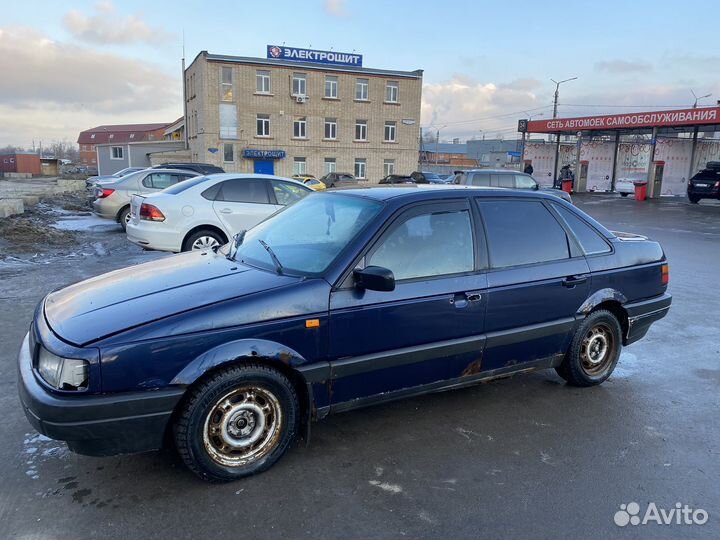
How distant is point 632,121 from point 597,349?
105 ft

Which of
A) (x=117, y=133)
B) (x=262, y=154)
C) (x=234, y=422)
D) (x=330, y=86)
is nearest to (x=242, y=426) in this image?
(x=234, y=422)

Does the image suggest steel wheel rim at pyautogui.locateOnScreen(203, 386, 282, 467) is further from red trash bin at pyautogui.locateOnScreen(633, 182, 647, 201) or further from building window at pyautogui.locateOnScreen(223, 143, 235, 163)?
building window at pyautogui.locateOnScreen(223, 143, 235, 163)

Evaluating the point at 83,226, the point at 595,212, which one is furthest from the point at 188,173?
the point at 595,212

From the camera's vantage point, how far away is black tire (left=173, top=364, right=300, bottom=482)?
285 cm

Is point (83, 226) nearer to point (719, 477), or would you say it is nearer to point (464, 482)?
point (464, 482)

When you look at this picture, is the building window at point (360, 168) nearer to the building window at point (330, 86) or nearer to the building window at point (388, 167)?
the building window at point (388, 167)

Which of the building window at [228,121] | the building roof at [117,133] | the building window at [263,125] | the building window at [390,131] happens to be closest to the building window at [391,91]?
the building window at [390,131]

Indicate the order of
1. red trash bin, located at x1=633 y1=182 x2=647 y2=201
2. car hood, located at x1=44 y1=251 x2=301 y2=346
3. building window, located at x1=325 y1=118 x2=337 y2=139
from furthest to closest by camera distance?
building window, located at x1=325 y1=118 x2=337 y2=139
red trash bin, located at x1=633 y1=182 x2=647 y2=201
car hood, located at x1=44 y1=251 x2=301 y2=346

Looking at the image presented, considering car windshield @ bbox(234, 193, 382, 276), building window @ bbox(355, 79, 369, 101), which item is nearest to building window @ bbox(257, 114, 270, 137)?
building window @ bbox(355, 79, 369, 101)

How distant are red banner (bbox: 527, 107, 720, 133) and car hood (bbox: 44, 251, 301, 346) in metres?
31.5

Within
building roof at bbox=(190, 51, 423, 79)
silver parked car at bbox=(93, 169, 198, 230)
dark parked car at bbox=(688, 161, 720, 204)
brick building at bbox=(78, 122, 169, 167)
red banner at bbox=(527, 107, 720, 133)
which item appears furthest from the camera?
brick building at bbox=(78, 122, 169, 167)

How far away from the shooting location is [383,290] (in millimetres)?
3107

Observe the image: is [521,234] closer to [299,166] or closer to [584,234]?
[584,234]

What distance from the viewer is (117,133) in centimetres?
8825
